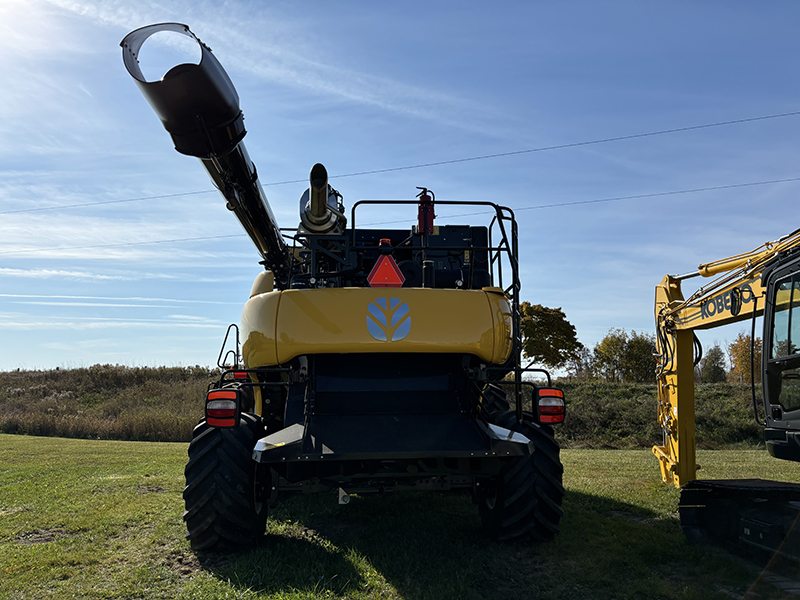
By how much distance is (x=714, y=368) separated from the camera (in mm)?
36719

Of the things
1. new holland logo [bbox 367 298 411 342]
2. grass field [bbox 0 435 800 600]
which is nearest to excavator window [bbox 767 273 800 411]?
grass field [bbox 0 435 800 600]

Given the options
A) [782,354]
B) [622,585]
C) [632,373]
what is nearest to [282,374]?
[622,585]

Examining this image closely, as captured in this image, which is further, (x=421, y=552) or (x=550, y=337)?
(x=550, y=337)

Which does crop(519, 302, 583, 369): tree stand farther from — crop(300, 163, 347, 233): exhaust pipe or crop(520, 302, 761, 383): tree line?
crop(300, 163, 347, 233): exhaust pipe

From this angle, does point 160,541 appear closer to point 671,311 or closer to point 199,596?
point 199,596

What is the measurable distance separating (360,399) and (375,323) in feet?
2.49

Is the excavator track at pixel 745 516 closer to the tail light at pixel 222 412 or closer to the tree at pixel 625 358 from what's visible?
the tail light at pixel 222 412

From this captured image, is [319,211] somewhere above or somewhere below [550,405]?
above

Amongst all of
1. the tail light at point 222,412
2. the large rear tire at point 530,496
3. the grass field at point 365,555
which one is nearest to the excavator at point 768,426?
the grass field at point 365,555

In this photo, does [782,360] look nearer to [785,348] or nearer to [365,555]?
[785,348]

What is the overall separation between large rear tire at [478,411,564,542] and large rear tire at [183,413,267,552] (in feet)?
6.75

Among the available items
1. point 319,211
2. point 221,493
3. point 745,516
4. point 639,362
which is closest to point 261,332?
point 221,493

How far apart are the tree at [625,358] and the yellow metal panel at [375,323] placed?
3099 centimetres

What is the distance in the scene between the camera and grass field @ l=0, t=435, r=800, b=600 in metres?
4.29
